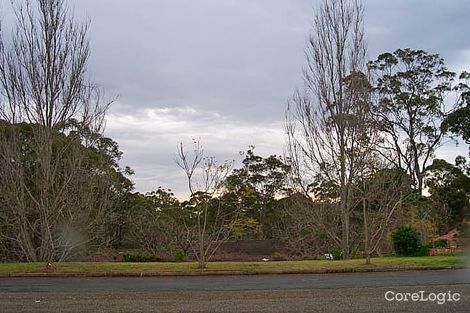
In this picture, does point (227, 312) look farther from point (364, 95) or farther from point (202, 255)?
point (364, 95)

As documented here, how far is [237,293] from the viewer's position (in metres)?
11.1

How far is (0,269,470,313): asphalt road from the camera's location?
8.97 m

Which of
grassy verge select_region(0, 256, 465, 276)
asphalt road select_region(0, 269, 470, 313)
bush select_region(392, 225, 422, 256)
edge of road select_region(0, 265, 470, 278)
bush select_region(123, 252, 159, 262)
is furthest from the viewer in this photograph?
bush select_region(123, 252, 159, 262)

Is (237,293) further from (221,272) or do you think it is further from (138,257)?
(138,257)

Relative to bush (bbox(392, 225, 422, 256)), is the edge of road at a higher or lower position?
lower

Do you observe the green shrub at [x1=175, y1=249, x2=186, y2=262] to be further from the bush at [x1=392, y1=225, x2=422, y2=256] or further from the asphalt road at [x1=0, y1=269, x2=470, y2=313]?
the bush at [x1=392, y1=225, x2=422, y2=256]

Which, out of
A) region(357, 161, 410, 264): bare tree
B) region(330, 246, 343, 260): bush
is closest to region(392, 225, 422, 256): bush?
region(357, 161, 410, 264): bare tree

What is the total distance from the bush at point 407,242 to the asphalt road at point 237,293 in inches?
264

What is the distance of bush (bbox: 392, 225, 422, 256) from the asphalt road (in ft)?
22.0

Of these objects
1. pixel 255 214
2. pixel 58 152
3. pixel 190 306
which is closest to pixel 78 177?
pixel 58 152

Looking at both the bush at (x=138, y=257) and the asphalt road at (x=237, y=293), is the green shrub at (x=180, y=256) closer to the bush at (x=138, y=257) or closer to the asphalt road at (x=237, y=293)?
the bush at (x=138, y=257)

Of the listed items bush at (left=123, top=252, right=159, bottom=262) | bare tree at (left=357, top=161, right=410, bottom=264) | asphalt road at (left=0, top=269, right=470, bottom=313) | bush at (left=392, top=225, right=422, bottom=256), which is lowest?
asphalt road at (left=0, top=269, right=470, bottom=313)

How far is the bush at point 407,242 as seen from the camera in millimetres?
22359

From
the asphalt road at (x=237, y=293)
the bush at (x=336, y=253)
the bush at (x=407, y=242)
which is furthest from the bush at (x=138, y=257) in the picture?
the bush at (x=407, y=242)
